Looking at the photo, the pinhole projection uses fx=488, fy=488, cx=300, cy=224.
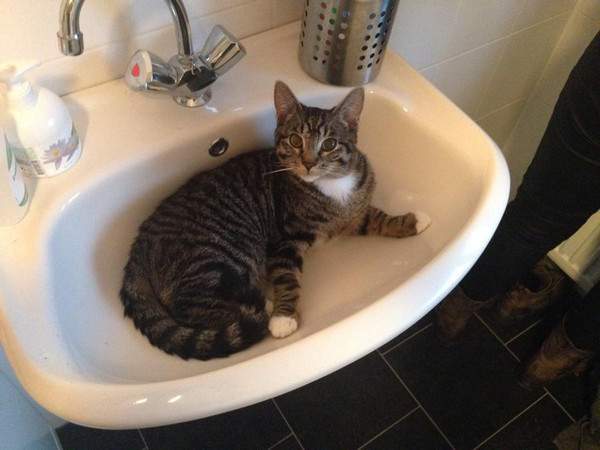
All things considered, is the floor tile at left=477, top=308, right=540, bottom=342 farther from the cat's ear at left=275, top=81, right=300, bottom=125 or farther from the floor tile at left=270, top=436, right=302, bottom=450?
the cat's ear at left=275, top=81, right=300, bottom=125

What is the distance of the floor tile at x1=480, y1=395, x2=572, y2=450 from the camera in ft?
3.91

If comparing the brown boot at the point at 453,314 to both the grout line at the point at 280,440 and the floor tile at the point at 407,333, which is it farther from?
the grout line at the point at 280,440

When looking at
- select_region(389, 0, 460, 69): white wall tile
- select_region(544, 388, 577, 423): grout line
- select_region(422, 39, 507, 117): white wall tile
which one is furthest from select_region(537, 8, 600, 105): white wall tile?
select_region(544, 388, 577, 423): grout line

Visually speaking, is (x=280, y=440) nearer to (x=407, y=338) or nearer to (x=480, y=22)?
(x=407, y=338)

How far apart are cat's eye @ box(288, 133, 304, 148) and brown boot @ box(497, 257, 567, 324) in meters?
0.87

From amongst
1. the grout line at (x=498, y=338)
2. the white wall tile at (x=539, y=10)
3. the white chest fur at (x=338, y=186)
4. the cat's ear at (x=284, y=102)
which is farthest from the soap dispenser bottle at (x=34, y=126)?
the grout line at (x=498, y=338)

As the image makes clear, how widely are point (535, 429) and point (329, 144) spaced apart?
0.96 meters

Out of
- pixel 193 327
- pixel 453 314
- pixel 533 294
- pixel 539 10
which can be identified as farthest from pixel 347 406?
pixel 539 10

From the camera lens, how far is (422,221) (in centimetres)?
76

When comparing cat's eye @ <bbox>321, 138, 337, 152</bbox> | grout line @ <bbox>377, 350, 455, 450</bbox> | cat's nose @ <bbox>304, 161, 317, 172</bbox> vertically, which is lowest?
grout line @ <bbox>377, 350, 455, 450</bbox>

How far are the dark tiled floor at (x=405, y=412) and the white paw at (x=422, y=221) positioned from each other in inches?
25.4

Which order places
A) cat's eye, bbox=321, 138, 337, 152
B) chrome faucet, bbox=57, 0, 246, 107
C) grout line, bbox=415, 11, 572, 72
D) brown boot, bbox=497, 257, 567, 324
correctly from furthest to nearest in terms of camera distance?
brown boot, bbox=497, 257, 567, 324 < grout line, bbox=415, 11, 572, 72 < cat's eye, bbox=321, 138, 337, 152 < chrome faucet, bbox=57, 0, 246, 107

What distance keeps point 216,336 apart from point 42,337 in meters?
0.20

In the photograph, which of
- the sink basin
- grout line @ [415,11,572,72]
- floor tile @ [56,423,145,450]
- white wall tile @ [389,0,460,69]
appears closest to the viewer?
the sink basin
